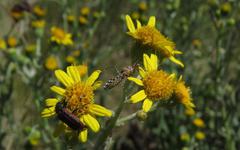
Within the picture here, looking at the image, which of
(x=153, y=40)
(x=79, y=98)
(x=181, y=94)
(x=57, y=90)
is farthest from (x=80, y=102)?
(x=181, y=94)

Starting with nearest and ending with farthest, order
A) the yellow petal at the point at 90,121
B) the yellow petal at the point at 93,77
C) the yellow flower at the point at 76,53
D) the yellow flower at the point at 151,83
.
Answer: the yellow petal at the point at 90,121
the yellow petal at the point at 93,77
the yellow flower at the point at 151,83
the yellow flower at the point at 76,53

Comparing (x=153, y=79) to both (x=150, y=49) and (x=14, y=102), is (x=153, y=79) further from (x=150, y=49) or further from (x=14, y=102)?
(x=14, y=102)

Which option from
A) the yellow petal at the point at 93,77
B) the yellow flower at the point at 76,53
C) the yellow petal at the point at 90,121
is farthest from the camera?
the yellow flower at the point at 76,53

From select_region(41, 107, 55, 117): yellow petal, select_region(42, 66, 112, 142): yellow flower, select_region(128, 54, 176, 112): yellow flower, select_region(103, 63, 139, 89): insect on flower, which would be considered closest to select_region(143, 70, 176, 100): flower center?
select_region(128, 54, 176, 112): yellow flower

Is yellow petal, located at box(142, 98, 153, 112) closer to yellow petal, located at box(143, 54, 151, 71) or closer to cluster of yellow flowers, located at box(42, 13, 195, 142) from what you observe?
cluster of yellow flowers, located at box(42, 13, 195, 142)

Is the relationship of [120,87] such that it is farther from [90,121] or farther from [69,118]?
[69,118]

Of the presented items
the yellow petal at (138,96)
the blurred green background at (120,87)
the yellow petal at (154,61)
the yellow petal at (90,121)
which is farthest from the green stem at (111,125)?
the blurred green background at (120,87)

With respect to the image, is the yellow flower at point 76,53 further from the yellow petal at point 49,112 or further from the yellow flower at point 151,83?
the yellow petal at point 49,112
